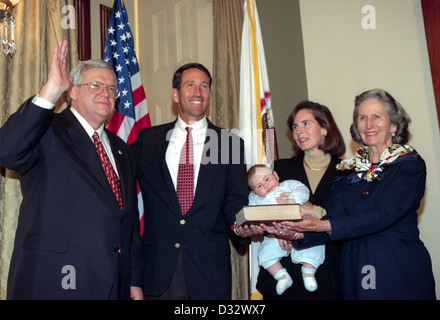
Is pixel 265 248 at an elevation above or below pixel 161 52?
below

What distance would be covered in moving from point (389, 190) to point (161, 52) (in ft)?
13.3

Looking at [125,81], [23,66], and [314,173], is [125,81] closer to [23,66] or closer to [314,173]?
[23,66]

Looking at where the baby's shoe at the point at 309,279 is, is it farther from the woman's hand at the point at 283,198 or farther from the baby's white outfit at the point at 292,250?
the woman's hand at the point at 283,198

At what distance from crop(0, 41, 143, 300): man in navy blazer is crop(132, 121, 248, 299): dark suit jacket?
18cm

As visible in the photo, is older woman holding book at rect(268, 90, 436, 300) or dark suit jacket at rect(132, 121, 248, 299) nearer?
older woman holding book at rect(268, 90, 436, 300)

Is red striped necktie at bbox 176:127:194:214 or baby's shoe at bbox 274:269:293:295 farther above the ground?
red striped necktie at bbox 176:127:194:214

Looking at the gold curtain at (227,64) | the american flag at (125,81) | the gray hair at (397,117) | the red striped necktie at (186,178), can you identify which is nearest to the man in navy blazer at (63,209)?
the red striped necktie at (186,178)

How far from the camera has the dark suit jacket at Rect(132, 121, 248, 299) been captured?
8.87ft

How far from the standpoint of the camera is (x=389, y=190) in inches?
97.1

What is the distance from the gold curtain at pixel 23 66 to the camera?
→ 10.5 feet

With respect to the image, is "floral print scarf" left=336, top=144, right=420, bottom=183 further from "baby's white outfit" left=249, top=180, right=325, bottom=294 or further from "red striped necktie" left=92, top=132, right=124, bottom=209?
"red striped necktie" left=92, top=132, right=124, bottom=209

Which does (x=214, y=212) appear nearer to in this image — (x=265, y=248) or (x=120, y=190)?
(x=265, y=248)

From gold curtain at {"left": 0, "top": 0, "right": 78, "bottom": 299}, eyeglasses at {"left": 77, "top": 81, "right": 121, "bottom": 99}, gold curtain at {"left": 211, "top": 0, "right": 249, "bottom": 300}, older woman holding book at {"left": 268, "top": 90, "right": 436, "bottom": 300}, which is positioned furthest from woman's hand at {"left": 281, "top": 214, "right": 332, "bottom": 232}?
gold curtain at {"left": 211, "top": 0, "right": 249, "bottom": 300}

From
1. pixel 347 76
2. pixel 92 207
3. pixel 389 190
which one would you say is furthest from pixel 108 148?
pixel 347 76
